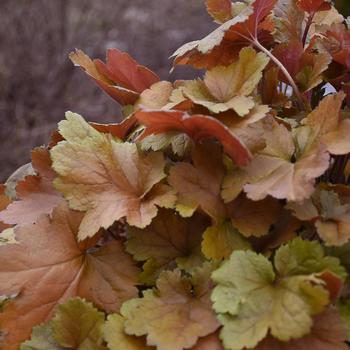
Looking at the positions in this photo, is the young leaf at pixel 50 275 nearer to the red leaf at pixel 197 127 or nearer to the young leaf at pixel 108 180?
the young leaf at pixel 108 180

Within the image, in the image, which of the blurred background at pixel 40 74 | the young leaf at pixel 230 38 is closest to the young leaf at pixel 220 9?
the young leaf at pixel 230 38

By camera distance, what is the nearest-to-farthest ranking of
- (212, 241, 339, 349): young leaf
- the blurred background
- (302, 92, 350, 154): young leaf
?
(212, 241, 339, 349): young leaf < (302, 92, 350, 154): young leaf < the blurred background

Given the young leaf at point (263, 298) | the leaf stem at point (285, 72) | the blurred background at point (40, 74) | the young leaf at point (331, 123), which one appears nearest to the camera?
the young leaf at point (263, 298)

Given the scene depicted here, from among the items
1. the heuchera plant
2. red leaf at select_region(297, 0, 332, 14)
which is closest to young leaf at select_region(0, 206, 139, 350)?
the heuchera plant

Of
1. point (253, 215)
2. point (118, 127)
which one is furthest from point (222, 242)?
point (118, 127)

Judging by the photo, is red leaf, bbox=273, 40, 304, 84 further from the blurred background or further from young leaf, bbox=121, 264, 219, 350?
the blurred background

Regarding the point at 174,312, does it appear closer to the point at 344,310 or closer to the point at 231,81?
the point at 344,310
